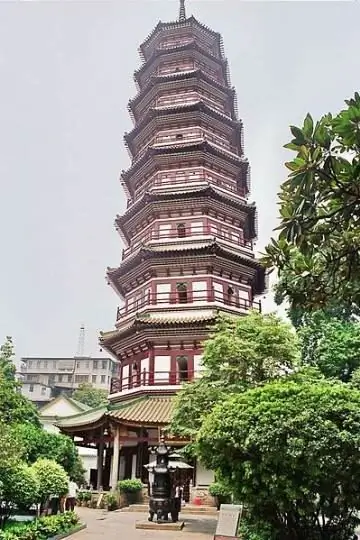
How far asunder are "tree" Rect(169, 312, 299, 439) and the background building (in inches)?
2377

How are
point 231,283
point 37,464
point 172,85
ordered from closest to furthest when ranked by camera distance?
point 37,464, point 231,283, point 172,85

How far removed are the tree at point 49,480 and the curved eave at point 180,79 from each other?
906 inches

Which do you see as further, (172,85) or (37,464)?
(172,85)

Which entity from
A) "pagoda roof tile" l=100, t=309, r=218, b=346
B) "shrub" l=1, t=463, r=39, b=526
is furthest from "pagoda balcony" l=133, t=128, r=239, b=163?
"shrub" l=1, t=463, r=39, b=526

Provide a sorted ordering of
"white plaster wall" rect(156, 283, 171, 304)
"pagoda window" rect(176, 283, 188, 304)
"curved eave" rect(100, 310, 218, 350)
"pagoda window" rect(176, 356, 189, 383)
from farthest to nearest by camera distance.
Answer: "white plaster wall" rect(156, 283, 171, 304) < "pagoda window" rect(176, 283, 188, 304) < "pagoda window" rect(176, 356, 189, 383) < "curved eave" rect(100, 310, 218, 350)

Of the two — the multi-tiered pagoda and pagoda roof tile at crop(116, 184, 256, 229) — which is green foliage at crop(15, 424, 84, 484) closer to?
the multi-tiered pagoda

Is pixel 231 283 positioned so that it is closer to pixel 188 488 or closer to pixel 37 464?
pixel 188 488

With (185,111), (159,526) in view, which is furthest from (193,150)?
(159,526)

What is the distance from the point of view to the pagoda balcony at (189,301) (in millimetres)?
23094

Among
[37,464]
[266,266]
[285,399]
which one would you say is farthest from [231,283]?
[266,266]

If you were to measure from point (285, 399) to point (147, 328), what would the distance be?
14.7 m

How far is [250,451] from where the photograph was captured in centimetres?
803

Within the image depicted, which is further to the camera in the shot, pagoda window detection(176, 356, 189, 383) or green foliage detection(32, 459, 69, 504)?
pagoda window detection(176, 356, 189, 383)

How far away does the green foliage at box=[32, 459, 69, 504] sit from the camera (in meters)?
11.6
